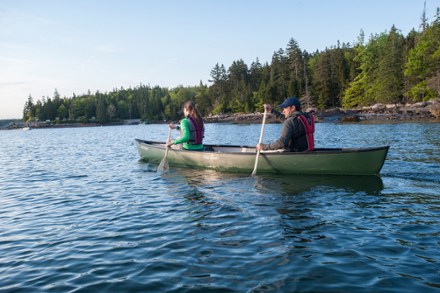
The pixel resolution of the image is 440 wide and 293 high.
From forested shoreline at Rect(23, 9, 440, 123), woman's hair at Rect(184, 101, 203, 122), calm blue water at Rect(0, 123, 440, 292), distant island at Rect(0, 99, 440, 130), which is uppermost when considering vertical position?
forested shoreline at Rect(23, 9, 440, 123)

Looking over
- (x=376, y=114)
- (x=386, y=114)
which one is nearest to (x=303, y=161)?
(x=386, y=114)

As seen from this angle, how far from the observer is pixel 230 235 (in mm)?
6234

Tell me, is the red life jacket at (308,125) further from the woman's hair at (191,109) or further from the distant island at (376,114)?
the distant island at (376,114)

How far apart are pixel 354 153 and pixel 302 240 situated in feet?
17.4

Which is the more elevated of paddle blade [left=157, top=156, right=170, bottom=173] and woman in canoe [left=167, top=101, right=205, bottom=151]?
woman in canoe [left=167, top=101, right=205, bottom=151]

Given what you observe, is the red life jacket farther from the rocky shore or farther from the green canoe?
the rocky shore

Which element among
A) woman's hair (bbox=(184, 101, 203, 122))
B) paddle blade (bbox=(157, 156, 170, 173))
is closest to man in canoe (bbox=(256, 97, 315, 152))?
woman's hair (bbox=(184, 101, 203, 122))

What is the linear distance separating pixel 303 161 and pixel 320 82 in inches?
2605

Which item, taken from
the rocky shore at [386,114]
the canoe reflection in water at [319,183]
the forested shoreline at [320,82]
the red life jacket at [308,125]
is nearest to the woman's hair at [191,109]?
the canoe reflection in water at [319,183]

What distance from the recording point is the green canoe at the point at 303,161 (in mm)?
10352

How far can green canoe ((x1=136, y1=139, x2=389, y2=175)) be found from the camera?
10.4 meters

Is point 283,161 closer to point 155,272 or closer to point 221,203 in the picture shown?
point 221,203

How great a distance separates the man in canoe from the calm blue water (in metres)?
1.02

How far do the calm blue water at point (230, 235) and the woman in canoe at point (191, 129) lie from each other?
2161 mm
